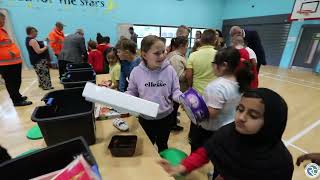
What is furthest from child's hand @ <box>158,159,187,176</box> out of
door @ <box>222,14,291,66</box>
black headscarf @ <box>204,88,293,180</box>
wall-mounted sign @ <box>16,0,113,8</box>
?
door @ <box>222,14,291,66</box>

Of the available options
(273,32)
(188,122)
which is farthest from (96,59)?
(273,32)

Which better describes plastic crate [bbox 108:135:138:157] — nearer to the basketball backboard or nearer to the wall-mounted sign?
the wall-mounted sign

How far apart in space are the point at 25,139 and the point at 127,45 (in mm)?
1862

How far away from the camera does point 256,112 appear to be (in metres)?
0.72

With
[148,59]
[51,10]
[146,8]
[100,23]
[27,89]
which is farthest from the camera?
[146,8]

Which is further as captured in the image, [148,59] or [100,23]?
[100,23]

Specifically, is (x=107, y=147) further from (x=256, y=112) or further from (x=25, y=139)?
(x=25, y=139)

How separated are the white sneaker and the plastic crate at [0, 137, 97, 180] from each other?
1.75 ft

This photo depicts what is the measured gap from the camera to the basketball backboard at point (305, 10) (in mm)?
6508

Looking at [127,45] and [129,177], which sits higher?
[127,45]

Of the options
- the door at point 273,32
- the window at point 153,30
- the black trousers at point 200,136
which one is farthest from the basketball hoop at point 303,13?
the black trousers at point 200,136

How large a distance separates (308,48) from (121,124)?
28.0 feet

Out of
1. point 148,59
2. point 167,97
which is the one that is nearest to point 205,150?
point 167,97

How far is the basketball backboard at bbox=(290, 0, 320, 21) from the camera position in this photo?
21.4 feet
